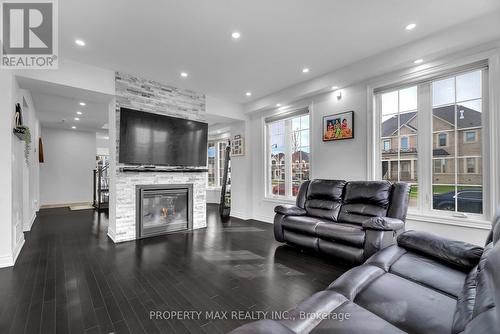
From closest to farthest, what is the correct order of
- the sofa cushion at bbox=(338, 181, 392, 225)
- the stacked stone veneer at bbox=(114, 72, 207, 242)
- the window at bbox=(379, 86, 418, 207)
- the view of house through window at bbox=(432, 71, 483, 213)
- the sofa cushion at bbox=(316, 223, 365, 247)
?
the sofa cushion at bbox=(316, 223, 365, 247) → the view of house through window at bbox=(432, 71, 483, 213) → the sofa cushion at bbox=(338, 181, 392, 225) → the window at bbox=(379, 86, 418, 207) → the stacked stone veneer at bbox=(114, 72, 207, 242)

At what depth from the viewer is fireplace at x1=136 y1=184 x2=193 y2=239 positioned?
4102mm

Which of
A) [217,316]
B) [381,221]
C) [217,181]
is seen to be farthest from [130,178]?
[217,181]

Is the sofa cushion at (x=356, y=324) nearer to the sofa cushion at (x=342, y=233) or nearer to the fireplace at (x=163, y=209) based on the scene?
the sofa cushion at (x=342, y=233)

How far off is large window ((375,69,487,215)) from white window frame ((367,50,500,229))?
0.02 metres

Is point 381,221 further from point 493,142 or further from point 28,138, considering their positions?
point 28,138

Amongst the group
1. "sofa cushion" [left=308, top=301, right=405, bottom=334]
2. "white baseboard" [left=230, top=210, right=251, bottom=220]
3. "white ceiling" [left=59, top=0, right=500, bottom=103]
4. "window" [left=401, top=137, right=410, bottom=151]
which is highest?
"white ceiling" [left=59, top=0, right=500, bottom=103]

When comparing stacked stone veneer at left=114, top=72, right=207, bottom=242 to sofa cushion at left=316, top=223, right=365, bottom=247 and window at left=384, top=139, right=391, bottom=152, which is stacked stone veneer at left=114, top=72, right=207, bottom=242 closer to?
sofa cushion at left=316, top=223, right=365, bottom=247

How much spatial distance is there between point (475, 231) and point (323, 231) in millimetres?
1836

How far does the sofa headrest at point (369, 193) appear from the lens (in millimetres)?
3145

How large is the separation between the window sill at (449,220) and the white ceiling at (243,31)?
243cm

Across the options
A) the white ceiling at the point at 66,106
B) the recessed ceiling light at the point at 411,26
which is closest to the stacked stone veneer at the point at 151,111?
the white ceiling at the point at 66,106

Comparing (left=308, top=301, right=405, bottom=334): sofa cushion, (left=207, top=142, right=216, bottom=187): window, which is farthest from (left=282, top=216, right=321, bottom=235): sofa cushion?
(left=207, top=142, right=216, bottom=187): window

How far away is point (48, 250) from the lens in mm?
3412

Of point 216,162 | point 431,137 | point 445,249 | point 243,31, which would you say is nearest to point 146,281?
point 445,249
